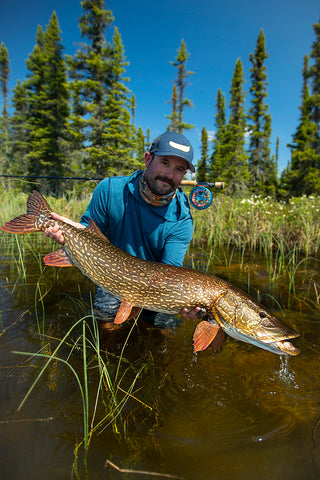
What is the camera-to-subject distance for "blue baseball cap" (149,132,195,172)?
230cm

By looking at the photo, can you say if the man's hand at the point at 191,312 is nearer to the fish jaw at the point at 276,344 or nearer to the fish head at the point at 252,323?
the fish head at the point at 252,323

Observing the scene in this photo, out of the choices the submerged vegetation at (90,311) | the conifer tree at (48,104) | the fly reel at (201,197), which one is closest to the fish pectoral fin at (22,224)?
the submerged vegetation at (90,311)

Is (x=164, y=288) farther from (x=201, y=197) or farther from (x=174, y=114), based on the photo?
(x=174, y=114)

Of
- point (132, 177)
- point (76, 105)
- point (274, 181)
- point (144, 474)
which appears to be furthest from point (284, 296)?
point (274, 181)

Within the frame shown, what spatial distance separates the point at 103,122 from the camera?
622 inches

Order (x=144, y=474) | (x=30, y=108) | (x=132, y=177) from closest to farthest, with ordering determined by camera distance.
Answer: (x=144, y=474) → (x=132, y=177) → (x=30, y=108)

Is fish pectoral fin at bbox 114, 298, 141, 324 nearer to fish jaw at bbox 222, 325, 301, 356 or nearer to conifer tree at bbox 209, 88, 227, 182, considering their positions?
fish jaw at bbox 222, 325, 301, 356

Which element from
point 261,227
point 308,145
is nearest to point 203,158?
point 308,145

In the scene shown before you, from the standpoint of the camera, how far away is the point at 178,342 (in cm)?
248

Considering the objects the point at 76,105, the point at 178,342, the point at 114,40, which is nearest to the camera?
the point at 178,342

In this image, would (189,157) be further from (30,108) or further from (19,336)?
(30,108)

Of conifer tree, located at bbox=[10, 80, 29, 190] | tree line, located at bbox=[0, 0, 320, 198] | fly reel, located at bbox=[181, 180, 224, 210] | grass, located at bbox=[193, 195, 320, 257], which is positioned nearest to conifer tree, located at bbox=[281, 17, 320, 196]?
tree line, located at bbox=[0, 0, 320, 198]

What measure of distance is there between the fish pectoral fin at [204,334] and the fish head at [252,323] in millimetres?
89

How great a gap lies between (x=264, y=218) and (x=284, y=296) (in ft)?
9.32
